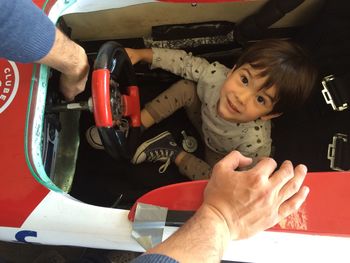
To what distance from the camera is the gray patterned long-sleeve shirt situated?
1064 mm

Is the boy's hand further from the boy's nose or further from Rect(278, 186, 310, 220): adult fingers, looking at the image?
Rect(278, 186, 310, 220): adult fingers

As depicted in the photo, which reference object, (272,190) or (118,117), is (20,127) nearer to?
(118,117)

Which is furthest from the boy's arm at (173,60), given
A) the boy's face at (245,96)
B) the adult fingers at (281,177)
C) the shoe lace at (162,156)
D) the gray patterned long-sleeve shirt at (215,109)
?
the adult fingers at (281,177)

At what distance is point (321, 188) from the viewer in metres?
0.72

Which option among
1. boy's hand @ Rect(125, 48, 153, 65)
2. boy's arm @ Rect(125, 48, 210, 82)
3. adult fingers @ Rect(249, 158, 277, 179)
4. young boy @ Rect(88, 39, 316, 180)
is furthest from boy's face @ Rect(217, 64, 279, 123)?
adult fingers @ Rect(249, 158, 277, 179)

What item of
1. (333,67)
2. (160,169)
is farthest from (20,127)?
(333,67)

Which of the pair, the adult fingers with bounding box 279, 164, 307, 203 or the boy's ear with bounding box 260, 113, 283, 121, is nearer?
the adult fingers with bounding box 279, 164, 307, 203

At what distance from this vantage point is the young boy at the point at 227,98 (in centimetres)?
97

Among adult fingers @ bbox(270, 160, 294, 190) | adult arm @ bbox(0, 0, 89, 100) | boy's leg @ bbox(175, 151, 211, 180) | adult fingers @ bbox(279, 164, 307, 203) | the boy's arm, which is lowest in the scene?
boy's leg @ bbox(175, 151, 211, 180)

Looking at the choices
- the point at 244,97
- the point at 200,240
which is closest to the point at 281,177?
the point at 200,240

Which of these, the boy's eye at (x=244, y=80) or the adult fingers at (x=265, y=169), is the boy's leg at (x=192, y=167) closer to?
the boy's eye at (x=244, y=80)

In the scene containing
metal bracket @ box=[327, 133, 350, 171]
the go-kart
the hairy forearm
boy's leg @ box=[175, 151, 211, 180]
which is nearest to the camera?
the hairy forearm

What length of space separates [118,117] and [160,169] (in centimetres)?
25

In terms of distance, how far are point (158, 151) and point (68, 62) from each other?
37 centimetres
